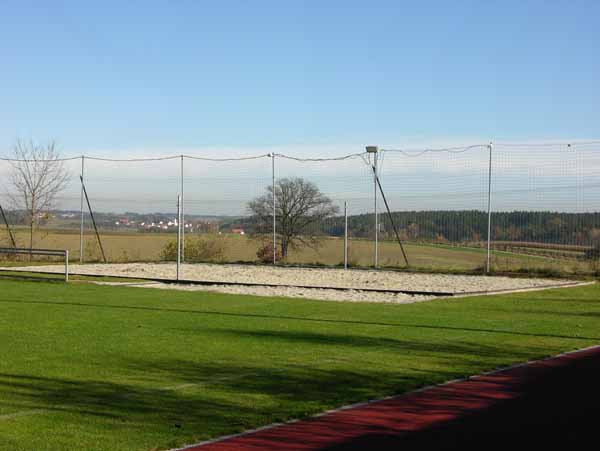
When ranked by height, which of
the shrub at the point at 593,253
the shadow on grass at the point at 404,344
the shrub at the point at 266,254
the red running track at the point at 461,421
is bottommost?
the red running track at the point at 461,421

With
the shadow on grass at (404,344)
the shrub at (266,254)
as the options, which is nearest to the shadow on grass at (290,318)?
the shadow on grass at (404,344)

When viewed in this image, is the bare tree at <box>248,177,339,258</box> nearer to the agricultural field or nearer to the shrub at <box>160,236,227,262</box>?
the agricultural field

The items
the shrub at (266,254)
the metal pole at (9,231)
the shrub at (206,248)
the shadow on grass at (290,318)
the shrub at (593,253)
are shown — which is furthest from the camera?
the shrub at (206,248)

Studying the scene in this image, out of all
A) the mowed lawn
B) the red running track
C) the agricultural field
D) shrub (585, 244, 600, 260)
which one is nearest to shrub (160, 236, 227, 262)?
the agricultural field

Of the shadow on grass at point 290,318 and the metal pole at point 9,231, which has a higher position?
the metal pole at point 9,231

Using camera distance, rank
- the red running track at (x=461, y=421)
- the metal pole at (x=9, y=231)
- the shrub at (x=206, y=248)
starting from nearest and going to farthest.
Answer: the red running track at (x=461, y=421) → the metal pole at (x=9, y=231) → the shrub at (x=206, y=248)

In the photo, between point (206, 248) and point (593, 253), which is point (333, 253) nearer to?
point (206, 248)

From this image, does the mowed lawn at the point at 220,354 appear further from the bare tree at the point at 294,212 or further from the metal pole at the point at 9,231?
the metal pole at the point at 9,231

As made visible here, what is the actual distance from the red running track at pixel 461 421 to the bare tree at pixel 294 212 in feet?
78.7

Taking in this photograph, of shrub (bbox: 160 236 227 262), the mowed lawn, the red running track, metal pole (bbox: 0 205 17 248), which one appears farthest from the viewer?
shrub (bbox: 160 236 227 262)

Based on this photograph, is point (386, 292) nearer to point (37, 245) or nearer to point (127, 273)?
point (127, 273)

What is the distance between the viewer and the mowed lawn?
7027 millimetres

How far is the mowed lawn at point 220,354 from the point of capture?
23.1ft

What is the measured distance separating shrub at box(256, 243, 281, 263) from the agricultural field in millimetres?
466
